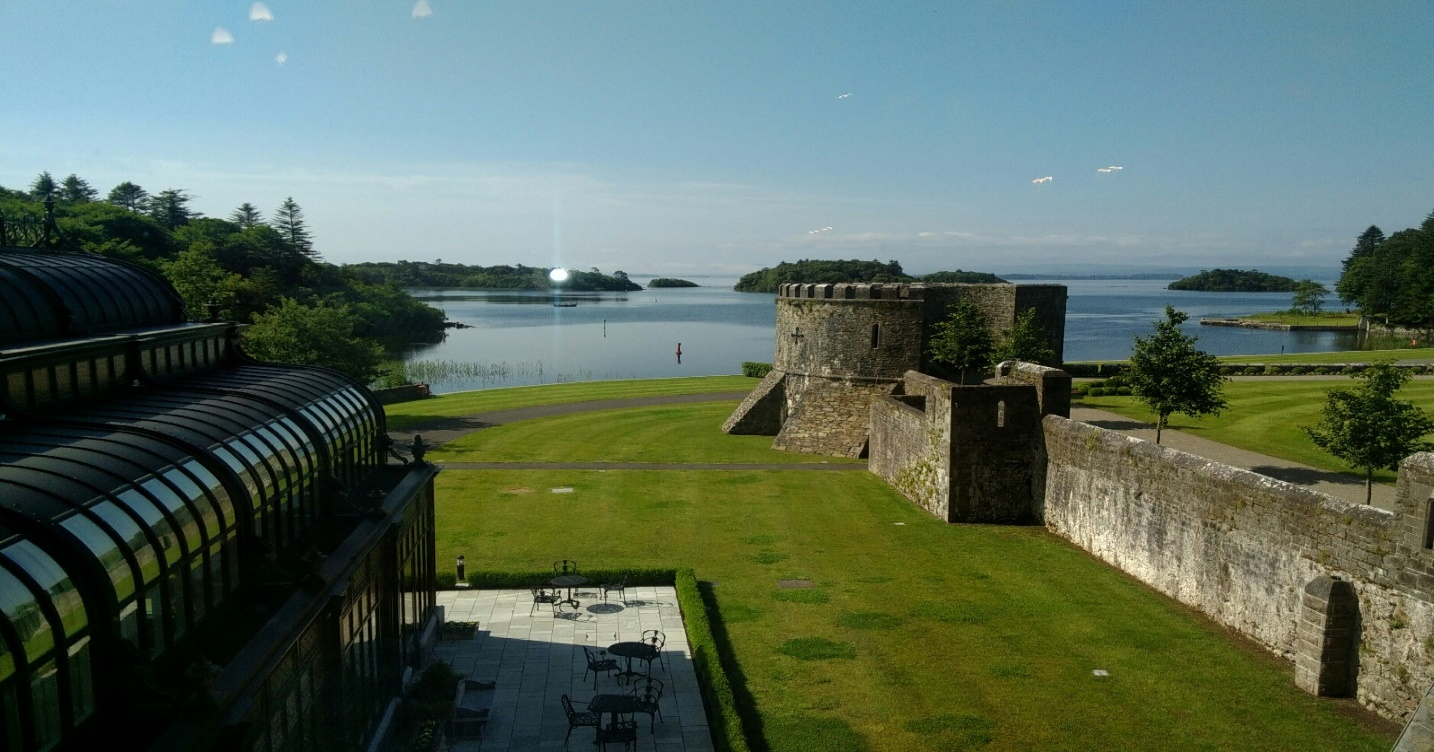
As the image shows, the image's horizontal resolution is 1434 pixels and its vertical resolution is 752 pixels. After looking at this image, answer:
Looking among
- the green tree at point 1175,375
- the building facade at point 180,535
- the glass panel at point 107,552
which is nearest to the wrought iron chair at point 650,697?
the building facade at point 180,535

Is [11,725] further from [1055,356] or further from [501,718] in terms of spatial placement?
[1055,356]

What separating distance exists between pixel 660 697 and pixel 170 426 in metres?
7.14

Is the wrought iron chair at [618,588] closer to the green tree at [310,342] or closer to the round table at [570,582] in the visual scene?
the round table at [570,582]

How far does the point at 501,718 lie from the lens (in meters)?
11.7

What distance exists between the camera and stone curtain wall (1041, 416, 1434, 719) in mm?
10586

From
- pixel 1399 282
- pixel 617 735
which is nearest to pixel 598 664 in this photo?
pixel 617 735

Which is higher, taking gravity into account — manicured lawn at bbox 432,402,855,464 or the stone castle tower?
the stone castle tower

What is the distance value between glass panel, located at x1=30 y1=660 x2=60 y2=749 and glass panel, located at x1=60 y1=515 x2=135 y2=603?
72 cm

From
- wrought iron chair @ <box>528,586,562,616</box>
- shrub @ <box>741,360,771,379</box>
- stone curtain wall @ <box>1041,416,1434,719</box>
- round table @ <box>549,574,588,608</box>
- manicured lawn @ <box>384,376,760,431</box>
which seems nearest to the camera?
stone curtain wall @ <box>1041,416,1434,719</box>

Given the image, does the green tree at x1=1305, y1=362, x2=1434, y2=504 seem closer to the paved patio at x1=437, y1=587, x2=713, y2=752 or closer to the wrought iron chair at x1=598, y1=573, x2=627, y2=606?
the paved patio at x1=437, y1=587, x2=713, y2=752

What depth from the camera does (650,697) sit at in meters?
11.9

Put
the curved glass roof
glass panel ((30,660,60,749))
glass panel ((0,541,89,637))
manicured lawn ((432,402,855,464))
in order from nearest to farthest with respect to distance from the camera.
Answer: glass panel ((30,660,60,749))
glass panel ((0,541,89,637))
the curved glass roof
manicured lawn ((432,402,855,464))

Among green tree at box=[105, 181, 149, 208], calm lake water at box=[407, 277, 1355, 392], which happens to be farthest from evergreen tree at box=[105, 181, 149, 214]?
calm lake water at box=[407, 277, 1355, 392]

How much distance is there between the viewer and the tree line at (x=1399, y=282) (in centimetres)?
7181
